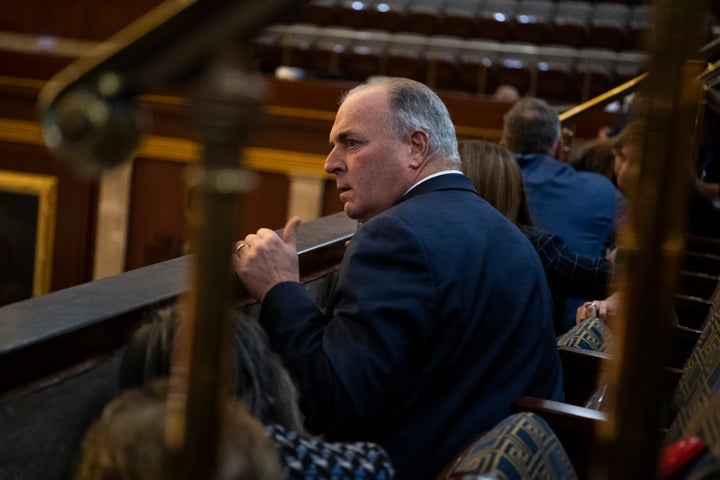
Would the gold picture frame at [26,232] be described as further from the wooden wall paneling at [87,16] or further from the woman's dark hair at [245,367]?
the woman's dark hair at [245,367]

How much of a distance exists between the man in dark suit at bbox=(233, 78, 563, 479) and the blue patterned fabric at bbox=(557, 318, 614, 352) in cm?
27

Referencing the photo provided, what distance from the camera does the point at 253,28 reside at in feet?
1.86

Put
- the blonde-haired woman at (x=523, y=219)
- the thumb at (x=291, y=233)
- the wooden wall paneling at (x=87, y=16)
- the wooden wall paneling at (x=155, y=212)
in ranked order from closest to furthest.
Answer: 1. the thumb at (x=291, y=233)
2. the blonde-haired woman at (x=523, y=219)
3. the wooden wall paneling at (x=155, y=212)
4. the wooden wall paneling at (x=87, y=16)

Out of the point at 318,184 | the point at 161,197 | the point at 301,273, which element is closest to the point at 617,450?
the point at 301,273

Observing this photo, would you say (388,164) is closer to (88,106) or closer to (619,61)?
(88,106)

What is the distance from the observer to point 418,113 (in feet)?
5.65

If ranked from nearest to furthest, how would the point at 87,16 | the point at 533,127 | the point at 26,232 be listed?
the point at 533,127 → the point at 26,232 → the point at 87,16

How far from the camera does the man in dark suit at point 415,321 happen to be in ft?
4.69

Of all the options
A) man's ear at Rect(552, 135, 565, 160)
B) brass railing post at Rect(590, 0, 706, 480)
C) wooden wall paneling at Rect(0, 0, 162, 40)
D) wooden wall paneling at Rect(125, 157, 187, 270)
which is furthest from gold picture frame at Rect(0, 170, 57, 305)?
brass railing post at Rect(590, 0, 706, 480)

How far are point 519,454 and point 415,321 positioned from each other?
1.33 feet

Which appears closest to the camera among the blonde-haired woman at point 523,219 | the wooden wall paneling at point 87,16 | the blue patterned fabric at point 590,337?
the blue patterned fabric at point 590,337

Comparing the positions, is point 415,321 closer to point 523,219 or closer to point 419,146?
point 419,146

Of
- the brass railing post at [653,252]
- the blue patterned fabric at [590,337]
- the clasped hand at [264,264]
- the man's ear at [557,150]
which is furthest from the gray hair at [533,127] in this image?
the brass railing post at [653,252]

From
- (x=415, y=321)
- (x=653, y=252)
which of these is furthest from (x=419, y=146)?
(x=653, y=252)
